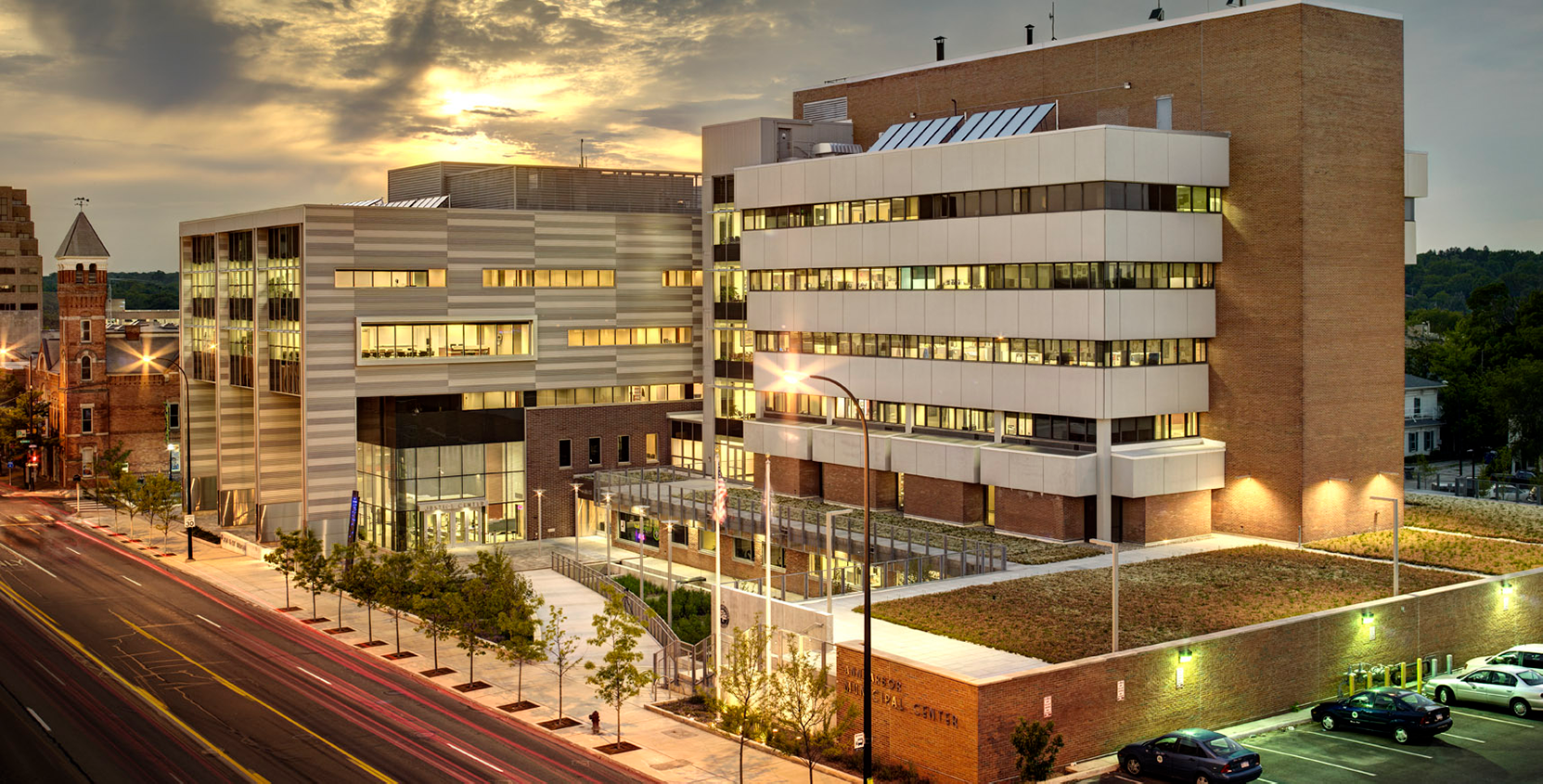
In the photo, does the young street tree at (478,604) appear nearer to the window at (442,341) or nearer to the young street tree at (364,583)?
the young street tree at (364,583)

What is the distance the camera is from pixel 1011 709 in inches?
1404

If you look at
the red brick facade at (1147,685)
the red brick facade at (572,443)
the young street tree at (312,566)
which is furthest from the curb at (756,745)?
the red brick facade at (572,443)

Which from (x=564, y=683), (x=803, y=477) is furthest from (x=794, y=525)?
(x=564, y=683)

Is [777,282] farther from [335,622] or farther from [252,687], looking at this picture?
[252,687]

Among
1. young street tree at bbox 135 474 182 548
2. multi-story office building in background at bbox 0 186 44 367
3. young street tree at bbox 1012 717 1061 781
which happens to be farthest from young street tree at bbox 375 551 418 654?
multi-story office building in background at bbox 0 186 44 367

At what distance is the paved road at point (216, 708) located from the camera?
38.6 metres

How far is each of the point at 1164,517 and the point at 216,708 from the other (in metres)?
40.2

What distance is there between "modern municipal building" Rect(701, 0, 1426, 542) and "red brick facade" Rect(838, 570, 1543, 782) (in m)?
14.5

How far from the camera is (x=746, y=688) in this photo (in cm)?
3738

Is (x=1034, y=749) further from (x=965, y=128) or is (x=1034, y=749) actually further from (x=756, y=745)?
(x=965, y=128)

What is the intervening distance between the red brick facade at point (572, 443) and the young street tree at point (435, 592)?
81.3 ft

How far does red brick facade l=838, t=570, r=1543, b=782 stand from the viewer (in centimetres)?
3556

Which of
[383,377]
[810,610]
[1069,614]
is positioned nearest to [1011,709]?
[810,610]

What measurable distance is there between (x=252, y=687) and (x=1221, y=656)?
32183mm
